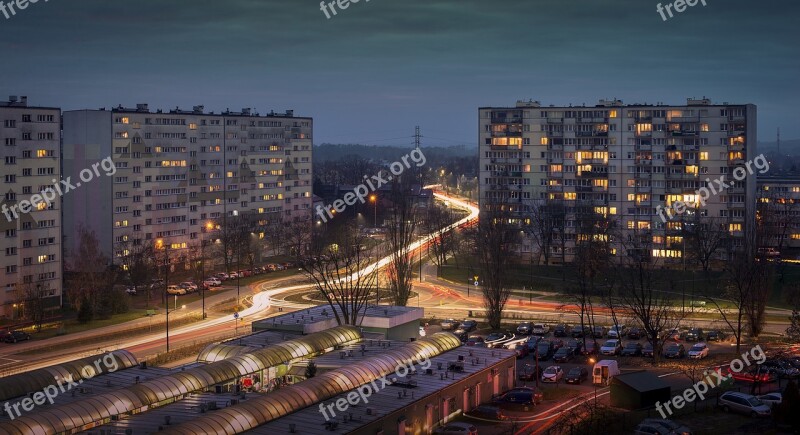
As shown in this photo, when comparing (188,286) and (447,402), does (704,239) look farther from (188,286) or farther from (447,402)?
(447,402)

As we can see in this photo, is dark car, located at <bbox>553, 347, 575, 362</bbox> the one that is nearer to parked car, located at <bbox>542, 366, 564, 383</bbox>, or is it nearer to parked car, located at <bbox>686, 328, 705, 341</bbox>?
parked car, located at <bbox>542, 366, 564, 383</bbox>

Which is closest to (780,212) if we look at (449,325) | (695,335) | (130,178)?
(695,335)

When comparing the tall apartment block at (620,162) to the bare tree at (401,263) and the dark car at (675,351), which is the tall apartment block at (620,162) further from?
the dark car at (675,351)

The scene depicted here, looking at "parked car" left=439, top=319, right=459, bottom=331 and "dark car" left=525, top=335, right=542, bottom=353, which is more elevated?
"dark car" left=525, top=335, right=542, bottom=353

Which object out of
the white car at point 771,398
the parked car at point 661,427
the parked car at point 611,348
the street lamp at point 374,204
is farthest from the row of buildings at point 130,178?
the white car at point 771,398

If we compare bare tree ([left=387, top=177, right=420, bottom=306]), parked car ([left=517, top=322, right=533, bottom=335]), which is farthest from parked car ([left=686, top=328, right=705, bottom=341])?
bare tree ([left=387, top=177, right=420, bottom=306])
